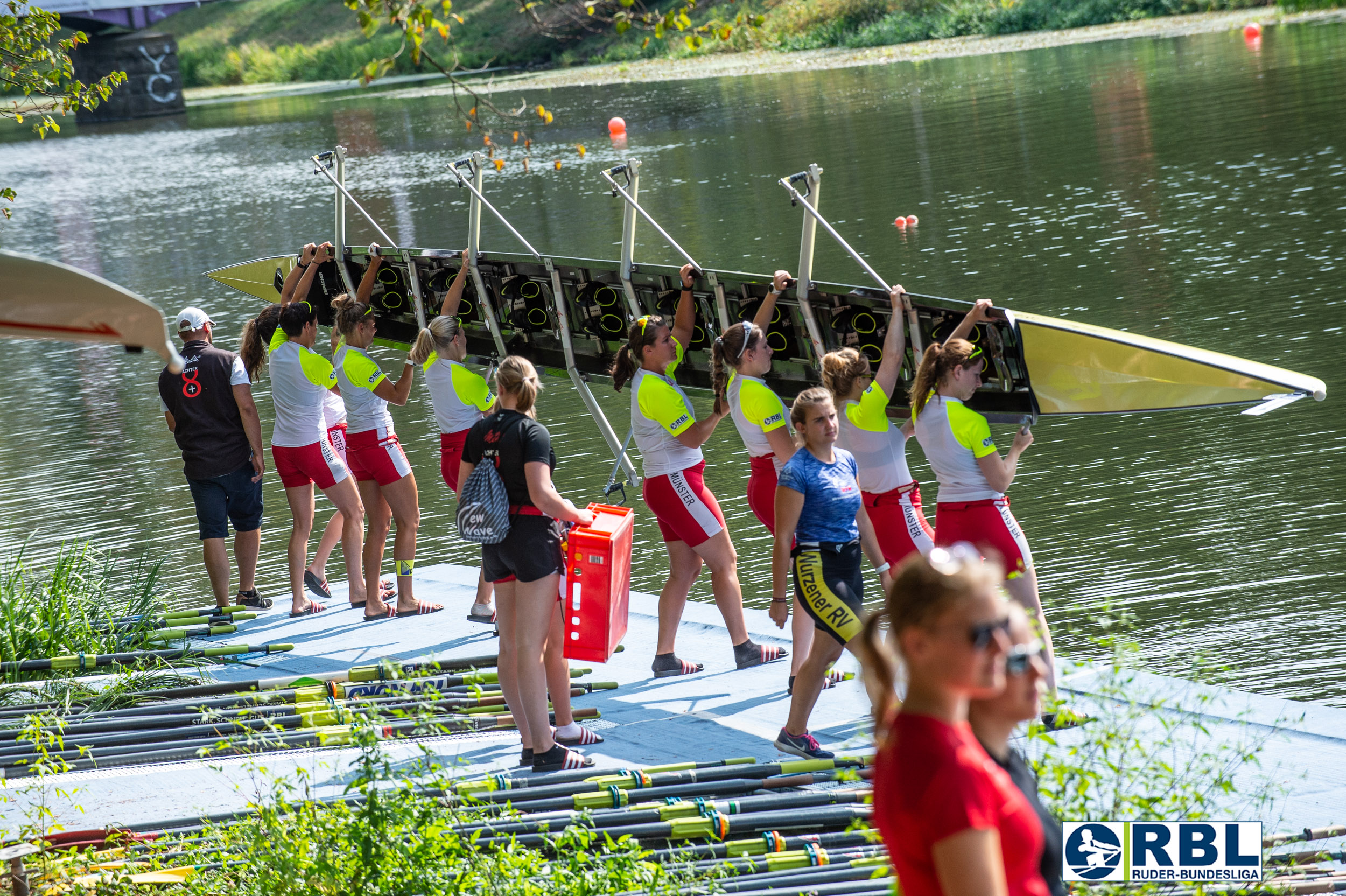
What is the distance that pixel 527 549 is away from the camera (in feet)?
20.3

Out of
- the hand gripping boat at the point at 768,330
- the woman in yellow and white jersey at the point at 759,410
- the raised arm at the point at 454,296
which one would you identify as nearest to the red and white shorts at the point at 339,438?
the raised arm at the point at 454,296

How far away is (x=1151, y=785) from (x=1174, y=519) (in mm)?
5635

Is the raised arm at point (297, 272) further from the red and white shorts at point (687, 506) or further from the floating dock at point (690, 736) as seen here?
the red and white shorts at point (687, 506)

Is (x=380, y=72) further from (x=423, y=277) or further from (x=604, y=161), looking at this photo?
(x=604, y=161)

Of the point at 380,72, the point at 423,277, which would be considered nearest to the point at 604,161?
the point at 423,277

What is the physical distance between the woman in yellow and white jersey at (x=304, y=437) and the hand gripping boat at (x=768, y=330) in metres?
1.51

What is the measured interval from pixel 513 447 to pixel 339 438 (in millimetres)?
3271

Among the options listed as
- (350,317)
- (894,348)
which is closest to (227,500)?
(350,317)

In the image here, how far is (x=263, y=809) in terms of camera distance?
16.1ft

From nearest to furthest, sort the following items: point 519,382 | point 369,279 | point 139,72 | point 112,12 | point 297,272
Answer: point 519,382, point 369,279, point 297,272, point 112,12, point 139,72

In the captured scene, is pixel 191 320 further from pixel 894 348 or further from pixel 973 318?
pixel 973 318

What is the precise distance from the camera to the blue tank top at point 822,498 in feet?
20.3

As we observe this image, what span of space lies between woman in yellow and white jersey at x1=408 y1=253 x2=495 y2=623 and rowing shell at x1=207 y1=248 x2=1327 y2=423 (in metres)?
1.40

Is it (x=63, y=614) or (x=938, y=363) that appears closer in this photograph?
(x=938, y=363)
